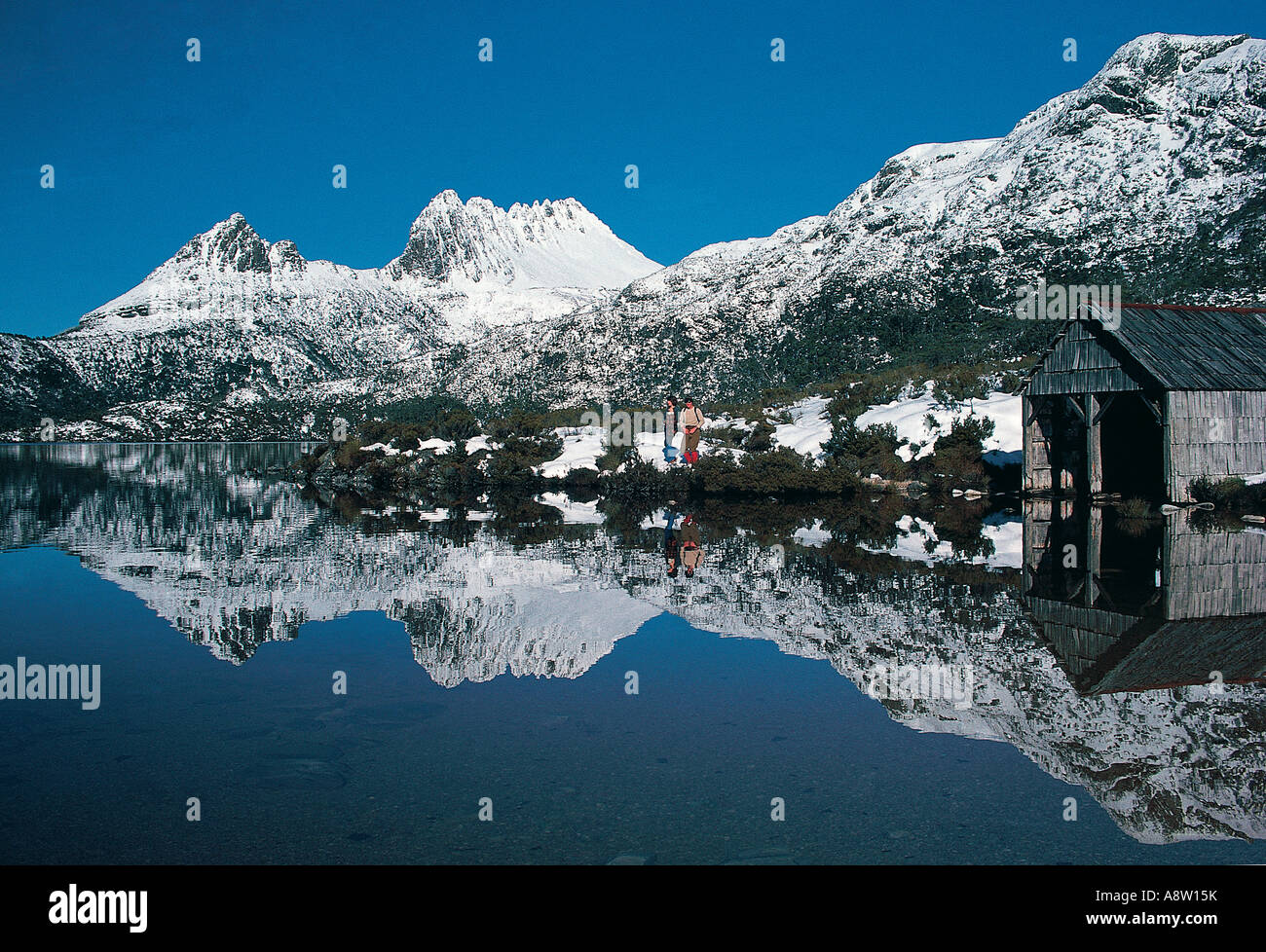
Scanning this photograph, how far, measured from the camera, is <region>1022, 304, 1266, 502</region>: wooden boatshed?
25.4m

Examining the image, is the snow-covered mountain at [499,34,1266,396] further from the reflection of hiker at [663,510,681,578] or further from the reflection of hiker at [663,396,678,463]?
the reflection of hiker at [663,510,681,578]

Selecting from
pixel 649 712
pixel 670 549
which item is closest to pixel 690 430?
pixel 670 549

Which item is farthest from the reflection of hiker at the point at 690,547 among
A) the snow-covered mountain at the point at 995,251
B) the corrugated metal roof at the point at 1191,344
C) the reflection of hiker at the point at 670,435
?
the snow-covered mountain at the point at 995,251

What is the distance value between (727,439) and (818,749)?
32.0 metres

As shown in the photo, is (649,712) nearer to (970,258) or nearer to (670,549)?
(670,549)

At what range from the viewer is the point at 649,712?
8094mm

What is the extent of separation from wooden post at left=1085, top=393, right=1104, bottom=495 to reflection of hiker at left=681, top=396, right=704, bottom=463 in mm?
12180

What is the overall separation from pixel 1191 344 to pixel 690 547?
1716cm

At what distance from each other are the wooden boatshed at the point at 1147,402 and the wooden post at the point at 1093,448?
1.3 inches

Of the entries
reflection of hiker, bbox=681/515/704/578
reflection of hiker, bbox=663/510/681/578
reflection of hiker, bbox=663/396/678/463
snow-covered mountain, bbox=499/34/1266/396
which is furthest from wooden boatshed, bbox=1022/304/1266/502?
snow-covered mountain, bbox=499/34/1266/396

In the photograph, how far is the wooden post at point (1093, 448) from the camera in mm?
28000

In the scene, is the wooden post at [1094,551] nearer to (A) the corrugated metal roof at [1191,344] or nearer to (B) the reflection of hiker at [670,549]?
(A) the corrugated metal roof at [1191,344]
